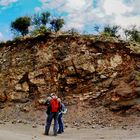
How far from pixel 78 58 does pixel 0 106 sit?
5.31m

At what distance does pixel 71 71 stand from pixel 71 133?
751 cm

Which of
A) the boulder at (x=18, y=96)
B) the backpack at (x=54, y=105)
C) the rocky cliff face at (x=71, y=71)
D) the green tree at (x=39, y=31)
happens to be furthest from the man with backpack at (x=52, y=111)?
the green tree at (x=39, y=31)

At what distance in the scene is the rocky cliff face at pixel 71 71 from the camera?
26.8 m

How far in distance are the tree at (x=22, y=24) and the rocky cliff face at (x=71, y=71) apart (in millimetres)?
2509

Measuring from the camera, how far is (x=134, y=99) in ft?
82.7

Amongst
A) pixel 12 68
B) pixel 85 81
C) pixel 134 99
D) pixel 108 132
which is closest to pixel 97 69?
pixel 85 81

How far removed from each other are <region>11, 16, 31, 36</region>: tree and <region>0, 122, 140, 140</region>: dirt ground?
9822 millimetres

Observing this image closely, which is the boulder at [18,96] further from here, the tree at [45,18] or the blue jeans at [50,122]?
the blue jeans at [50,122]

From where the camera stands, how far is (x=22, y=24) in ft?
105

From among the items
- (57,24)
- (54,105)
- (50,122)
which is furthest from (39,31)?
(50,122)

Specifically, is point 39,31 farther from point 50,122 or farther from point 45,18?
point 50,122

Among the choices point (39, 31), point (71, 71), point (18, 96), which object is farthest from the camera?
point (39, 31)

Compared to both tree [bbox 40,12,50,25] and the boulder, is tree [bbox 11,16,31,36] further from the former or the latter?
the boulder

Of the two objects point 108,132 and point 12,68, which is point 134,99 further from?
point 12,68
